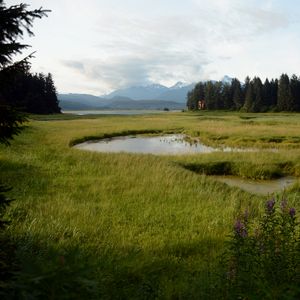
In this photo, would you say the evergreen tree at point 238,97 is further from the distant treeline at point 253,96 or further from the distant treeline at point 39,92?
the distant treeline at point 39,92

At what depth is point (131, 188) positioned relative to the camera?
1474cm

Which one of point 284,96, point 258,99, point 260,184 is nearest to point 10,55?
point 260,184

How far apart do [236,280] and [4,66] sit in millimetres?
4492

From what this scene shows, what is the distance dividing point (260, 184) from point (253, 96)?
105m

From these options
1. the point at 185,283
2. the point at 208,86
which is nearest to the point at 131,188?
the point at 185,283

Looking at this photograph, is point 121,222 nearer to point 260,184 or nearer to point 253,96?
point 260,184

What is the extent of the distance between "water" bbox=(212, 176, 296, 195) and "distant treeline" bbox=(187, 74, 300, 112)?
97.1m

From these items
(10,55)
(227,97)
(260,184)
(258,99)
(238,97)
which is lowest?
(260,184)

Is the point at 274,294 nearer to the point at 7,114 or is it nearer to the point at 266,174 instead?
the point at 7,114

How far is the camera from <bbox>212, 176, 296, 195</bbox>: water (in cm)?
1759

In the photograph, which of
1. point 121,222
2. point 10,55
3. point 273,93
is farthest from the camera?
point 273,93

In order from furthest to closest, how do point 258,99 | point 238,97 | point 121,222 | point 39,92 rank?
point 238,97 < point 258,99 < point 39,92 < point 121,222

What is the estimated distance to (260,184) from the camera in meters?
18.9

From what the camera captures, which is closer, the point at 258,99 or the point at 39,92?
the point at 39,92
